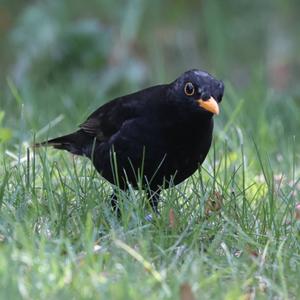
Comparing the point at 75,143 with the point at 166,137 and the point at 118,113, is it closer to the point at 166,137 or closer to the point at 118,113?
the point at 118,113

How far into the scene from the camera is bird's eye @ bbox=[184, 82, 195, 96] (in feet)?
15.4

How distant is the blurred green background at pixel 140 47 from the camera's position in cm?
812

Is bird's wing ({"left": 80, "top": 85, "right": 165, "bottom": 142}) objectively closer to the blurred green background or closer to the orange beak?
the orange beak

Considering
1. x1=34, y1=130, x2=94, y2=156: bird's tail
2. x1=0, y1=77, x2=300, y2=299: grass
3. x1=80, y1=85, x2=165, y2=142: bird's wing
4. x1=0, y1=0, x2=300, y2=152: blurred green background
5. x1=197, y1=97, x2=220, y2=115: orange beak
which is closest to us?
x1=0, y1=77, x2=300, y2=299: grass

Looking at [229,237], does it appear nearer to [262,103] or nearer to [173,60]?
[262,103]

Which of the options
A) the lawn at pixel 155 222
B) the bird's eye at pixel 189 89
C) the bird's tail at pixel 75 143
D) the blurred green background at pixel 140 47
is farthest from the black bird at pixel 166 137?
the blurred green background at pixel 140 47

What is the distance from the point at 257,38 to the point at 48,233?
6354 mm

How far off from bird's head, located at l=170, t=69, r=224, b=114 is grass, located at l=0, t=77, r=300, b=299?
369mm

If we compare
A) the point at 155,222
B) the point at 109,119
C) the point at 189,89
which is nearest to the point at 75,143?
the point at 109,119

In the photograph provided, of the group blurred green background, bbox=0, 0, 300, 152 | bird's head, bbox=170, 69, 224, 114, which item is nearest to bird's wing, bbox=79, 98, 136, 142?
bird's head, bbox=170, 69, 224, 114

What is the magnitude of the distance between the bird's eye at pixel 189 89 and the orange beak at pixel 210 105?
0.08 meters

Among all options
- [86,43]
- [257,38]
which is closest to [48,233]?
[86,43]

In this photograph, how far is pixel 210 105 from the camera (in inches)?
179

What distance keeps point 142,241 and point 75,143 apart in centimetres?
181
